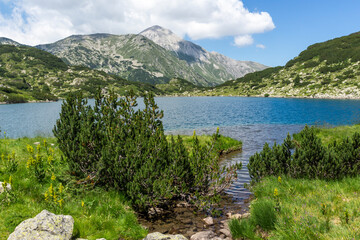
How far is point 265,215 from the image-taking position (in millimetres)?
8039

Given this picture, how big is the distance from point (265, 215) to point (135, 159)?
587 cm

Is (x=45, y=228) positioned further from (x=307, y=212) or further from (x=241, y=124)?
(x=241, y=124)

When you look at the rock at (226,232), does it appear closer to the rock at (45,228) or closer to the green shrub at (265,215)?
the green shrub at (265,215)

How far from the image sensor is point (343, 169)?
11539 mm

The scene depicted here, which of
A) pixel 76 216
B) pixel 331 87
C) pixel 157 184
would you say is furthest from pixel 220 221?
pixel 331 87

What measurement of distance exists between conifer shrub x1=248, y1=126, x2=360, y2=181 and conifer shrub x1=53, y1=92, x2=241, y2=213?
11.5 feet

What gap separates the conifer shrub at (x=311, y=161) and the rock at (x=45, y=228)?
10.6 metres

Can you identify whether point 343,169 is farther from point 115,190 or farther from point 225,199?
point 115,190

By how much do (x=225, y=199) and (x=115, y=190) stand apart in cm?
658

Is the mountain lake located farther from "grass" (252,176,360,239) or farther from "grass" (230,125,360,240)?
"grass" (230,125,360,240)

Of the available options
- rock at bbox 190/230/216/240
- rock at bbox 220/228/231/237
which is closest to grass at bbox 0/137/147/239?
rock at bbox 190/230/216/240

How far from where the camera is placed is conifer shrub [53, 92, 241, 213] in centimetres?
933

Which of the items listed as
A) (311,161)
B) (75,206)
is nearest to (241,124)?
(311,161)

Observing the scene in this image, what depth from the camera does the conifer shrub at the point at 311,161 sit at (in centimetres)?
1177
